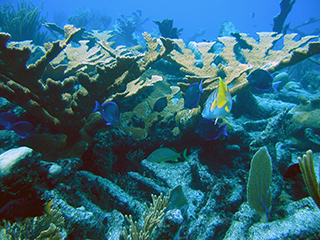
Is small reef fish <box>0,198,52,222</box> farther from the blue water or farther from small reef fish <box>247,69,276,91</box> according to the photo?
the blue water

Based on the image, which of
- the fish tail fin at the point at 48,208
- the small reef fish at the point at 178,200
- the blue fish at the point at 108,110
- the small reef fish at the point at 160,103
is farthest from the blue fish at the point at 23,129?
the small reef fish at the point at 178,200

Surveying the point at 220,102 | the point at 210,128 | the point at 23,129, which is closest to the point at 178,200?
the point at 210,128

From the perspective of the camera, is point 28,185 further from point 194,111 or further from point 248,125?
point 248,125

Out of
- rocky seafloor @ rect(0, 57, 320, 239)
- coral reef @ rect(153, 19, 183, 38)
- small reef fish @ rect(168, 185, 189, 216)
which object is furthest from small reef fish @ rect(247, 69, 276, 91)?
coral reef @ rect(153, 19, 183, 38)

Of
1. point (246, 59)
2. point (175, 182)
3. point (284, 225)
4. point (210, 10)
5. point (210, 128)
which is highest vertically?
point (210, 10)

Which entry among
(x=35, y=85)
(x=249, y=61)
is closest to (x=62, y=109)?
(x=35, y=85)

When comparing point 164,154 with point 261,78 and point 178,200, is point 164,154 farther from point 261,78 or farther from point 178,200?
point 261,78

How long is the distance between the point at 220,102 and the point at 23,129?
→ 8.31 ft

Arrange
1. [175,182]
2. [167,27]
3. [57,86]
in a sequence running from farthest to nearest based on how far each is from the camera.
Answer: [167,27]
[175,182]
[57,86]

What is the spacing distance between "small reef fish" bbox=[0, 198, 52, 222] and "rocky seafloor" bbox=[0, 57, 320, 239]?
0.07 meters

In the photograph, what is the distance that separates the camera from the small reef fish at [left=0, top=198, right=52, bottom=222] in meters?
1.28

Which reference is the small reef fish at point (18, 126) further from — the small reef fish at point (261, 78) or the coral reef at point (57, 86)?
the small reef fish at point (261, 78)

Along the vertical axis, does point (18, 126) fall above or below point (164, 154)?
above

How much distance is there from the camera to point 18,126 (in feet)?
6.75
